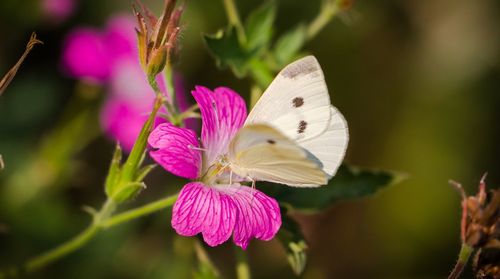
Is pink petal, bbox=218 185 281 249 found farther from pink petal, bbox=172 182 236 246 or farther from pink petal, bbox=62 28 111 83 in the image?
pink petal, bbox=62 28 111 83

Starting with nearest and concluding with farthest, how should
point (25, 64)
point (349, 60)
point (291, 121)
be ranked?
point (291, 121) < point (25, 64) < point (349, 60)

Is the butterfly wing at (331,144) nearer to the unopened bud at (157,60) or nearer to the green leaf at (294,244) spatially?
the green leaf at (294,244)

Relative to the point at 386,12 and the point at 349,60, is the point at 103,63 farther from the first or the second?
the point at 386,12

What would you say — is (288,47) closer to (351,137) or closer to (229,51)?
(229,51)

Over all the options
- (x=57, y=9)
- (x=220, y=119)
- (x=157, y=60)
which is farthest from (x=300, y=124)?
(x=57, y=9)

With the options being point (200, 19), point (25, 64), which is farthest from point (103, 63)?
point (200, 19)

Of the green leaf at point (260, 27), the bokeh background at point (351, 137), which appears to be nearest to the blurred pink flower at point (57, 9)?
the bokeh background at point (351, 137)

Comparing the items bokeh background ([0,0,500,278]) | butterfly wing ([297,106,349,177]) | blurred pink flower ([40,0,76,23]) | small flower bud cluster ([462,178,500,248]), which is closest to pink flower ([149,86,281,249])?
butterfly wing ([297,106,349,177])
